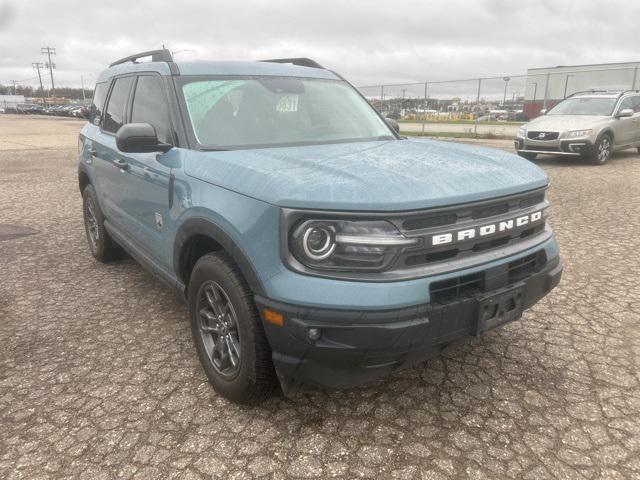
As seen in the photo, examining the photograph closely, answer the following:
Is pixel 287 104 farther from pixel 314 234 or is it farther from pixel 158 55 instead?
pixel 314 234

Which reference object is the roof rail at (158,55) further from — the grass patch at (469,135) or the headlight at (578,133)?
the grass patch at (469,135)

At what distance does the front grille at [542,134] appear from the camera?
36.3 ft

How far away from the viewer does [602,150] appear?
1118 cm

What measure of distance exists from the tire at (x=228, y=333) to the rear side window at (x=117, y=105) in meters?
2.01

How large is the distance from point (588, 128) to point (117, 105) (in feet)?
33.3

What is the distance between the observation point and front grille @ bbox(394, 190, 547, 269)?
83.7 inches

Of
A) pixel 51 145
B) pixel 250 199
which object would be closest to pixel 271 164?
pixel 250 199

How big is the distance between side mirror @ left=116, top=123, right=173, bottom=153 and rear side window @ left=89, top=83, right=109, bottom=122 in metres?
1.99

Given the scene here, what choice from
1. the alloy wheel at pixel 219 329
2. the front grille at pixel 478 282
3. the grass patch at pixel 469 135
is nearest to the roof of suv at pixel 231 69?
the alloy wheel at pixel 219 329

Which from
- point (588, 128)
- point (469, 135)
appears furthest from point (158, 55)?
point (469, 135)

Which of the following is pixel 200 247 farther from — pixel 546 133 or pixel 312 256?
pixel 546 133

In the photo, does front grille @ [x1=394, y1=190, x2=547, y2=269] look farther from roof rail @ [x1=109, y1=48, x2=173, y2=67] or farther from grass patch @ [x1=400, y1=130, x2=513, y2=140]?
grass patch @ [x1=400, y1=130, x2=513, y2=140]

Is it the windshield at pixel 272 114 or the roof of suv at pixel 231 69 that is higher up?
the roof of suv at pixel 231 69

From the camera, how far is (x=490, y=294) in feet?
7.50
